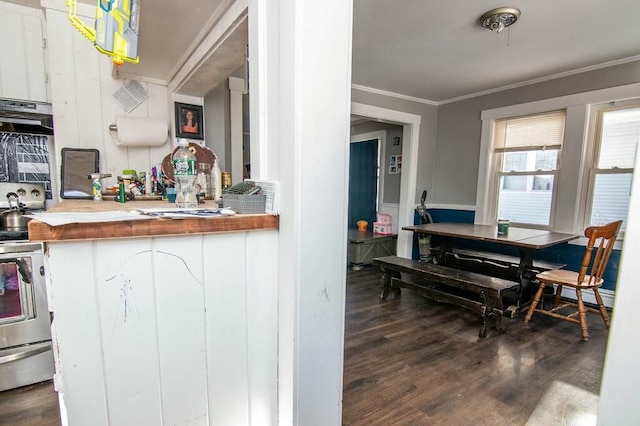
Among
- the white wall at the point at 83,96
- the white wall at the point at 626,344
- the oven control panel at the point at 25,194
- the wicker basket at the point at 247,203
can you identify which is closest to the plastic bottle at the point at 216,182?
the wicker basket at the point at 247,203

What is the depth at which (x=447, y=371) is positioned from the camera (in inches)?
74.7

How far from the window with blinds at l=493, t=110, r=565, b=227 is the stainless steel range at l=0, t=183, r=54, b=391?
15.3 ft

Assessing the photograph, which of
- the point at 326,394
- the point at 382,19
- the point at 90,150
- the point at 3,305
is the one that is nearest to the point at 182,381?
the point at 326,394

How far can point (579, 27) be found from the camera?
2.34 meters

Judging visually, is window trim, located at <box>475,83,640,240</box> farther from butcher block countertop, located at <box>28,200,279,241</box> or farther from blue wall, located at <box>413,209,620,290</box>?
butcher block countertop, located at <box>28,200,279,241</box>

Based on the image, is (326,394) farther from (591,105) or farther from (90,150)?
(591,105)

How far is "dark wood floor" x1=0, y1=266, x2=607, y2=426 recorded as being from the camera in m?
1.53

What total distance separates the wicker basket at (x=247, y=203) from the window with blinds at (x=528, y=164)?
3.78m

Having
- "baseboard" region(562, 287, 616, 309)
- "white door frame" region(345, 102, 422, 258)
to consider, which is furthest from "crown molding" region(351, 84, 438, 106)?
"baseboard" region(562, 287, 616, 309)

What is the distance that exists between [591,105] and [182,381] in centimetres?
429

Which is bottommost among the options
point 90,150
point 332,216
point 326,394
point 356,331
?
point 356,331

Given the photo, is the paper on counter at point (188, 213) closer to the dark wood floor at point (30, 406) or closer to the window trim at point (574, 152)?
the dark wood floor at point (30, 406)

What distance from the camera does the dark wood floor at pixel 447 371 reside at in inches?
60.2

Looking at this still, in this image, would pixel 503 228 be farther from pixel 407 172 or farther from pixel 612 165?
pixel 407 172
